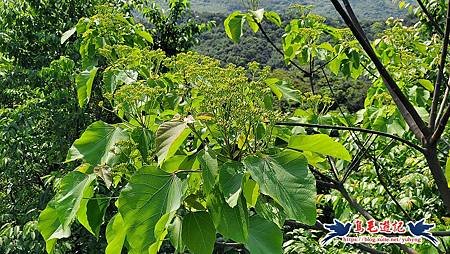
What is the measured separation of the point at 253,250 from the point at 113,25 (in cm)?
114

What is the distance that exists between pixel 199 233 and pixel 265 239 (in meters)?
0.14

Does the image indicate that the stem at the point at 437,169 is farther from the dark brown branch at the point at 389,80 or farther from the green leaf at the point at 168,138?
the green leaf at the point at 168,138

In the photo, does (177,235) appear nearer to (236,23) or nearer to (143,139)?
(143,139)

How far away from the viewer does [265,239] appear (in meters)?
1.04

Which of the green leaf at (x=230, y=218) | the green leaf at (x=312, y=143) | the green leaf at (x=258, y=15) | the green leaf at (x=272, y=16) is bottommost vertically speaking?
the green leaf at (x=230, y=218)

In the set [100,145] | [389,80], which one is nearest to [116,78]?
[100,145]

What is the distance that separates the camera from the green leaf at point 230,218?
986 millimetres

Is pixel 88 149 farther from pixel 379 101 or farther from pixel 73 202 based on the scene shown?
pixel 379 101

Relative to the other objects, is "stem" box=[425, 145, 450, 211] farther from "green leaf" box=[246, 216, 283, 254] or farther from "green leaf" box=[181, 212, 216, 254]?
"green leaf" box=[181, 212, 216, 254]

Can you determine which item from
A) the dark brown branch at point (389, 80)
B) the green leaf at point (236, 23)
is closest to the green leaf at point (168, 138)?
the dark brown branch at point (389, 80)

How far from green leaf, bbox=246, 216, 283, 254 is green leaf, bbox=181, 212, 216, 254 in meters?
0.08

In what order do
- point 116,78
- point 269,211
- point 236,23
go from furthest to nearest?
point 236,23
point 116,78
point 269,211

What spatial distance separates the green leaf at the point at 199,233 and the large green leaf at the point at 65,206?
268 millimetres

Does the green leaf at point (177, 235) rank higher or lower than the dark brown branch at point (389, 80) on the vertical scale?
lower
